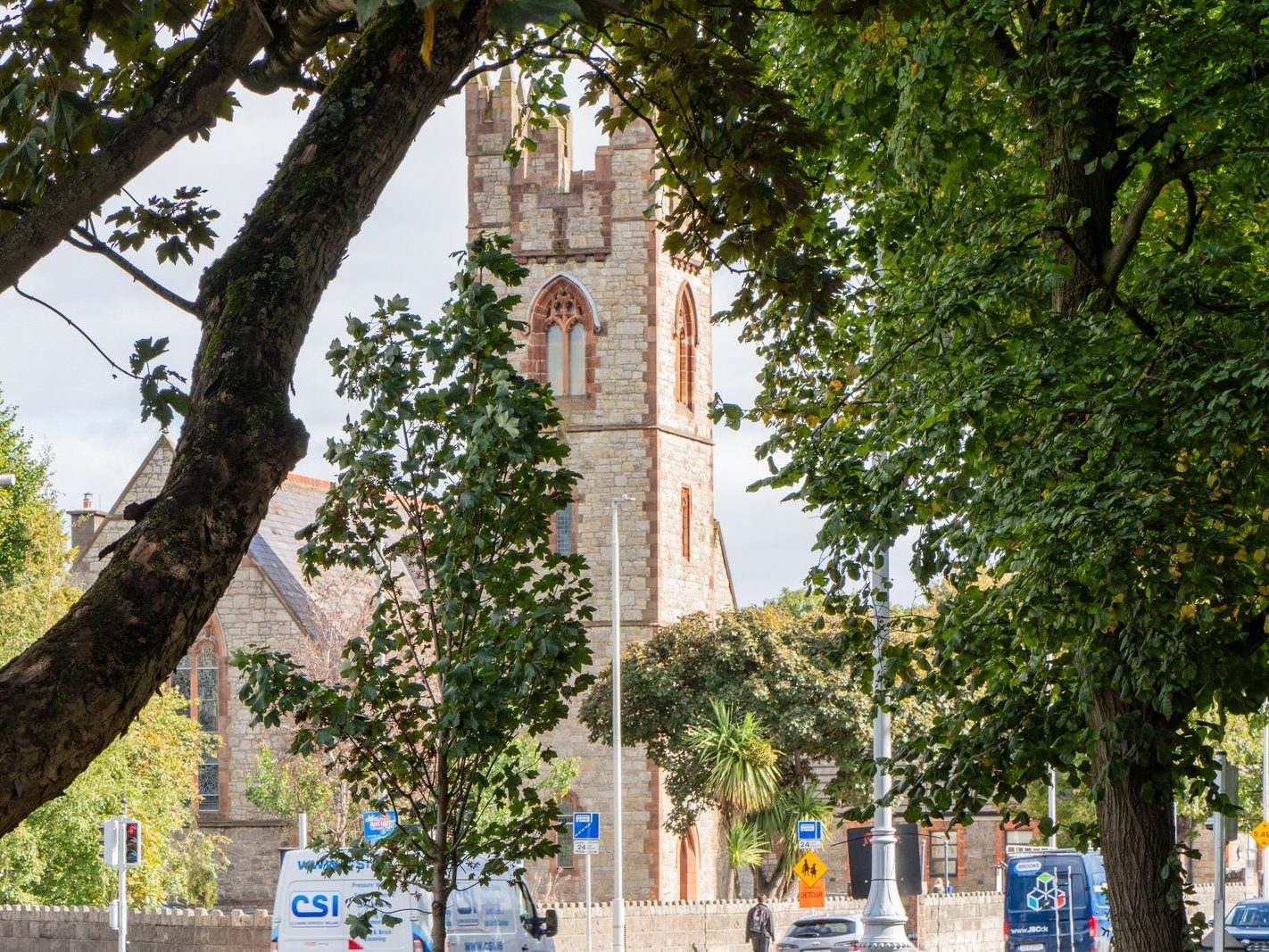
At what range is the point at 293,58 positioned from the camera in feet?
14.6

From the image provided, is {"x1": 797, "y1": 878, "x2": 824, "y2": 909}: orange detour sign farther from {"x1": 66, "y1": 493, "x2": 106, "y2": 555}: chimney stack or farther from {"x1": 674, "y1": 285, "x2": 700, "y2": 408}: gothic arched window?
{"x1": 66, "y1": 493, "x2": 106, "y2": 555}: chimney stack

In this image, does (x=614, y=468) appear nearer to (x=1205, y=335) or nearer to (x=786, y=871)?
(x=786, y=871)

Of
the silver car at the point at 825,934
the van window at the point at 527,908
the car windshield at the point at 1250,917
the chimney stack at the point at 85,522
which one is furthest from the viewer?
the chimney stack at the point at 85,522

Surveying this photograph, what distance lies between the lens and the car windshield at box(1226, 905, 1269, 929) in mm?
31234

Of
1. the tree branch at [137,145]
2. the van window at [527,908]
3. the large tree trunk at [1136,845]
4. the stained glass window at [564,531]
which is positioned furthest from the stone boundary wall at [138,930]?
the tree branch at [137,145]

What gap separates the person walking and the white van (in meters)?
9.41

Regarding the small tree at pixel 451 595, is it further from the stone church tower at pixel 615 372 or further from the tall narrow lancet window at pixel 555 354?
the tall narrow lancet window at pixel 555 354

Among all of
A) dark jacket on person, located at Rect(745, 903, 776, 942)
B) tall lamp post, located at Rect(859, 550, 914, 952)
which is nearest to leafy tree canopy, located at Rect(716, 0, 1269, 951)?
tall lamp post, located at Rect(859, 550, 914, 952)

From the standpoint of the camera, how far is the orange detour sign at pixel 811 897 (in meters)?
30.4

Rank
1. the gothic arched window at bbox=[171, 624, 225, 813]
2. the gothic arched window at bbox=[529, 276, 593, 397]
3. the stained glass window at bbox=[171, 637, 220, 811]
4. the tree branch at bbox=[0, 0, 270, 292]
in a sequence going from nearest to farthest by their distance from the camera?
the tree branch at bbox=[0, 0, 270, 292], the gothic arched window at bbox=[529, 276, 593, 397], the gothic arched window at bbox=[171, 624, 225, 813], the stained glass window at bbox=[171, 637, 220, 811]

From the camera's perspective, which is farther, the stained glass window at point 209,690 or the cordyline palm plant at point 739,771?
the stained glass window at point 209,690

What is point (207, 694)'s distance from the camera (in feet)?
166

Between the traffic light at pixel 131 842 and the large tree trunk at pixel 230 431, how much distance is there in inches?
811

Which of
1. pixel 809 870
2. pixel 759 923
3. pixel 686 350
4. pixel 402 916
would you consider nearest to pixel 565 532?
pixel 686 350
